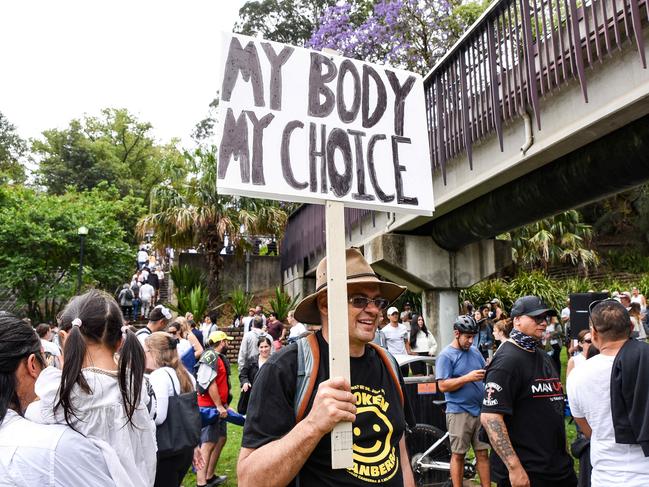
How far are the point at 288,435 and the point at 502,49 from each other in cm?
711

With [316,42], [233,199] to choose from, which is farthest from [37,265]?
[316,42]

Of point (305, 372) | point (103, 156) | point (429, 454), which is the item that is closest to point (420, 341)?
point (429, 454)

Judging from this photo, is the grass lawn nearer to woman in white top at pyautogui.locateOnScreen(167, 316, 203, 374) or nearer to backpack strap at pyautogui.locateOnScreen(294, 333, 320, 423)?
woman in white top at pyautogui.locateOnScreen(167, 316, 203, 374)

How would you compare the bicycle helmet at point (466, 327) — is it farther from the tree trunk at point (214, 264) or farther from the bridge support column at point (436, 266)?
the tree trunk at point (214, 264)

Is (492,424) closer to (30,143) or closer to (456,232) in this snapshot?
(456,232)

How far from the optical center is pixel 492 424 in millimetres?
3861

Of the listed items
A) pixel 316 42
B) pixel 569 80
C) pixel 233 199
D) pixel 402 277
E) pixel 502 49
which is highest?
pixel 316 42

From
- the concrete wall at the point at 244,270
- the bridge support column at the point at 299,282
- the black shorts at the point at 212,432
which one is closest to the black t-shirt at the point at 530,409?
the black shorts at the point at 212,432

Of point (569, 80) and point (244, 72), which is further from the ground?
point (569, 80)

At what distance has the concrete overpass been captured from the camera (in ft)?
19.8

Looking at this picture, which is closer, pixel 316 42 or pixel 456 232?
pixel 456 232

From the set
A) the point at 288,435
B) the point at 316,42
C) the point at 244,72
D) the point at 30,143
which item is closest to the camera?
the point at 288,435

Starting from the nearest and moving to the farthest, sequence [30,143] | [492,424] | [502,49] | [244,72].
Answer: [244,72], [492,424], [502,49], [30,143]

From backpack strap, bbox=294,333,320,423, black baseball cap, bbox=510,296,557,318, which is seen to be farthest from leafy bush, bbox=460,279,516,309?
backpack strap, bbox=294,333,320,423
